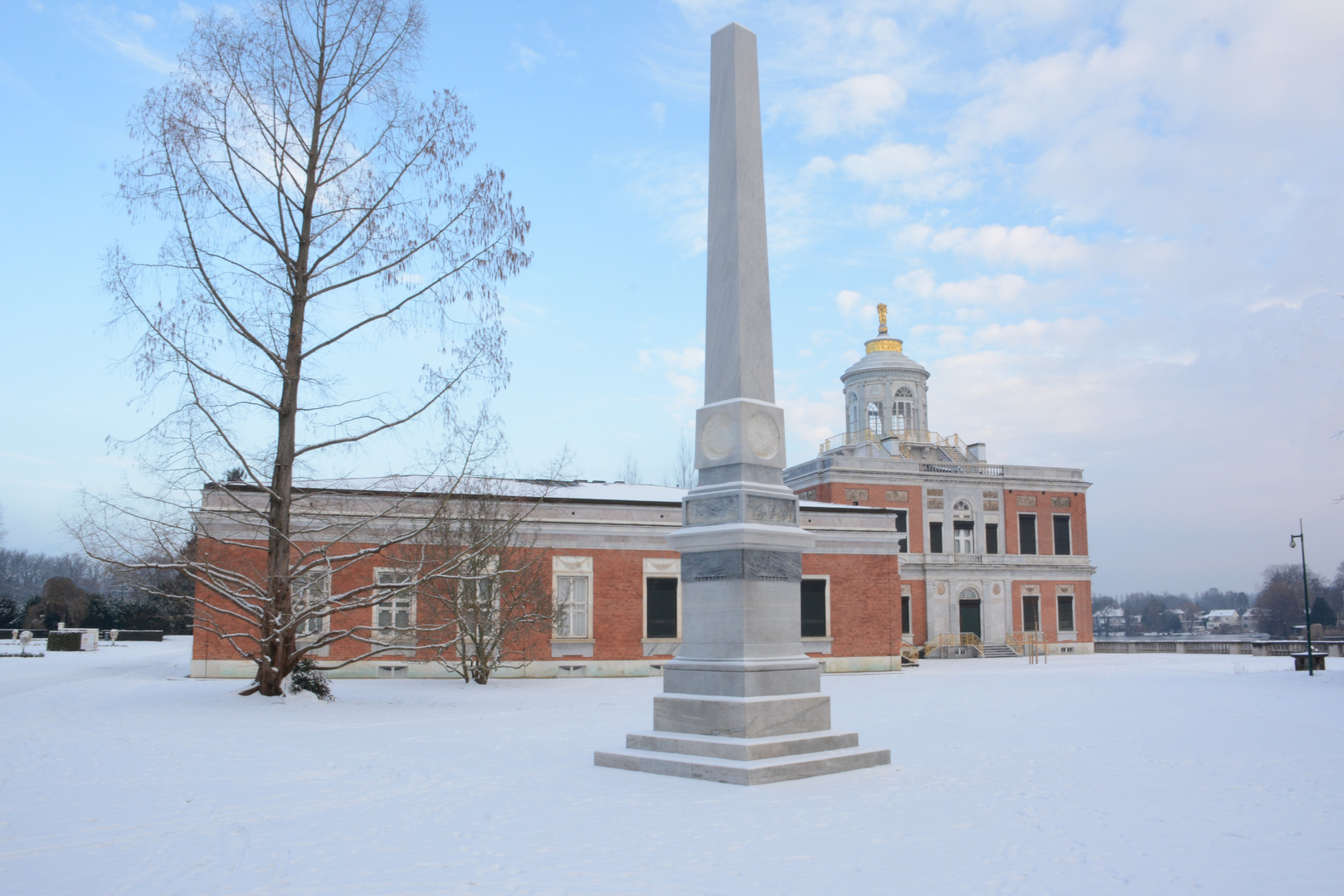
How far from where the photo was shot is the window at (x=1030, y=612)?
1951 inches

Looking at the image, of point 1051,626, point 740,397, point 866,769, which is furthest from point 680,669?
point 1051,626

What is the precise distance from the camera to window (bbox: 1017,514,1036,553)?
165 feet

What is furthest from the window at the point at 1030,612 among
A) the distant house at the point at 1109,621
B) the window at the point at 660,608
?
the distant house at the point at 1109,621

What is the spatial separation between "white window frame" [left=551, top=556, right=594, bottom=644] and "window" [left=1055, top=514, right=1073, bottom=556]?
32.6m

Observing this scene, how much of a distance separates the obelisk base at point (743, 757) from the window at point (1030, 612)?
42959mm

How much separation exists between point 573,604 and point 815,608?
7958 mm

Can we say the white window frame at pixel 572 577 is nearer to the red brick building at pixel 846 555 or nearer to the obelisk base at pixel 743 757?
the red brick building at pixel 846 555

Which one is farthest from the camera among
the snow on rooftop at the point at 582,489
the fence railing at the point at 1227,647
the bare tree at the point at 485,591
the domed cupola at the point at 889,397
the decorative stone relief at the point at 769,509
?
the domed cupola at the point at 889,397

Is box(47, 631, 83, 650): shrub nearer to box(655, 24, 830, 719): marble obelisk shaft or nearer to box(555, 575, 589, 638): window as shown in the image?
box(555, 575, 589, 638): window

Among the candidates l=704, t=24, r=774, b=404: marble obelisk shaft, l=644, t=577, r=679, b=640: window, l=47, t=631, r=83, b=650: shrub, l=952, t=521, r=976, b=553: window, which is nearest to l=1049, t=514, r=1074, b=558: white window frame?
l=952, t=521, r=976, b=553: window

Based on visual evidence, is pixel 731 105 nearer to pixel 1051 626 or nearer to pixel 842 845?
pixel 842 845

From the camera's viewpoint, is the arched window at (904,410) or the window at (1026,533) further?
the arched window at (904,410)

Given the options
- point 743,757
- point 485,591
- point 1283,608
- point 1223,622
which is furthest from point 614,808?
point 1223,622

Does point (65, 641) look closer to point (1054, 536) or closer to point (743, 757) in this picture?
point (743, 757)
